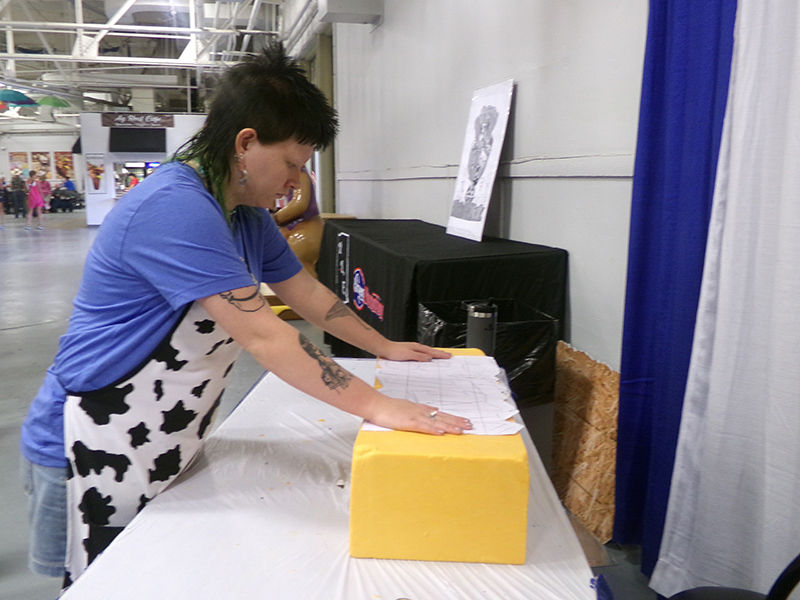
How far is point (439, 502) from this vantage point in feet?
3.02

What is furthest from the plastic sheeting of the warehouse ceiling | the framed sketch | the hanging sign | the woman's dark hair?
the hanging sign

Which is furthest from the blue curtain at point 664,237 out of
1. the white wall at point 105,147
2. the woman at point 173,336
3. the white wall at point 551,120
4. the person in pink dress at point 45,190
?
the person in pink dress at point 45,190

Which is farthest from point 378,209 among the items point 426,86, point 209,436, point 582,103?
point 209,436

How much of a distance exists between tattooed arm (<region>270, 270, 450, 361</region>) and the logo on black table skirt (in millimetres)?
1463

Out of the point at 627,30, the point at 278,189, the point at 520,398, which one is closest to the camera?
the point at 278,189

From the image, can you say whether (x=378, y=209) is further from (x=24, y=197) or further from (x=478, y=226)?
(x=24, y=197)

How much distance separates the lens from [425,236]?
11.2 ft

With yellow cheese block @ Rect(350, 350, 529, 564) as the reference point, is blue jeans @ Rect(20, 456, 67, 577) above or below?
below

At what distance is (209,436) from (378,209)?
488cm

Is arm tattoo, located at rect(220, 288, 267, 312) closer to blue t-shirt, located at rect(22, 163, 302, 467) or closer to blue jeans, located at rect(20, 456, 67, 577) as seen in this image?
blue t-shirt, located at rect(22, 163, 302, 467)

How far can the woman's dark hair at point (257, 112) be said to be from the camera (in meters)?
1.05

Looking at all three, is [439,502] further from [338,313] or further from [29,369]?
[29,369]

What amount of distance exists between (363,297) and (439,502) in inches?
101

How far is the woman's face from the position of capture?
107 centimetres
